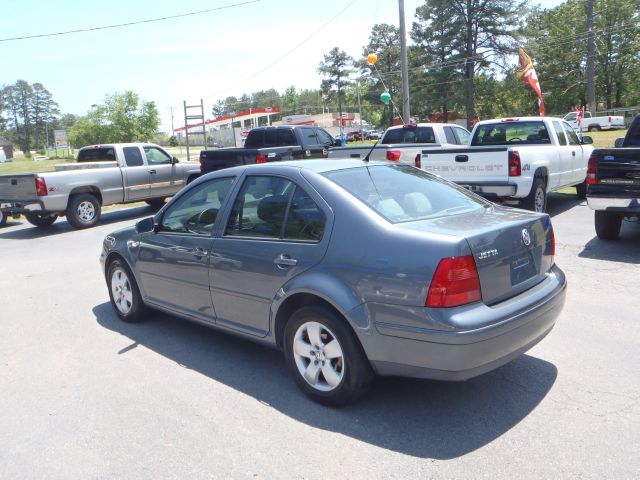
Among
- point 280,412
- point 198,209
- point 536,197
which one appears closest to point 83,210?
point 198,209

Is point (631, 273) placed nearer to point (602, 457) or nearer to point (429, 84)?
point (602, 457)

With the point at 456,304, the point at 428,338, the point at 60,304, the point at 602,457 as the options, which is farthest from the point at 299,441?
the point at 60,304

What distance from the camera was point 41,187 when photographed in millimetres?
12609

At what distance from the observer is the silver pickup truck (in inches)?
505

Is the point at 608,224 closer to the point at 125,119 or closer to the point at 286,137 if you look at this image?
the point at 286,137

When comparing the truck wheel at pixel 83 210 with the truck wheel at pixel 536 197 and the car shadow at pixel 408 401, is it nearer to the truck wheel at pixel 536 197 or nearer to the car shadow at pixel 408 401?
the car shadow at pixel 408 401

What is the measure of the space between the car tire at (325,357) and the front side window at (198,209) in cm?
133

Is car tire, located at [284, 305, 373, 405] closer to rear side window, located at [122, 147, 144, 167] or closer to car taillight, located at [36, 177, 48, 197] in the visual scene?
car taillight, located at [36, 177, 48, 197]

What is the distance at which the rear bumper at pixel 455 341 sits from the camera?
10.8ft

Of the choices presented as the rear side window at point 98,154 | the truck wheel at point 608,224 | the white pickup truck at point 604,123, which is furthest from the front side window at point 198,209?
the white pickup truck at point 604,123

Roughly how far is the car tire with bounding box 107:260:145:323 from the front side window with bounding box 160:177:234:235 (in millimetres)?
801

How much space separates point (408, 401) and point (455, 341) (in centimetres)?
86

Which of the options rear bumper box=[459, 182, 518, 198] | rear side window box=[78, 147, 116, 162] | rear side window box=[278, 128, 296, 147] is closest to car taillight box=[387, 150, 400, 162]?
rear bumper box=[459, 182, 518, 198]

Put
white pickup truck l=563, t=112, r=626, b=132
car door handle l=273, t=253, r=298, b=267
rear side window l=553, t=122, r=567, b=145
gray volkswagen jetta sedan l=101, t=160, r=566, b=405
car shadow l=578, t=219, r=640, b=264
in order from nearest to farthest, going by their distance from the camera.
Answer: gray volkswagen jetta sedan l=101, t=160, r=566, b=405, car door handle l=273, t=253, r=298, b=267, car shadow l=578, t=219, r=640, b=264, rear side window l=553, t=122, r=567, b=145, white pickup truck l=563, t=112, r=626, b=132
